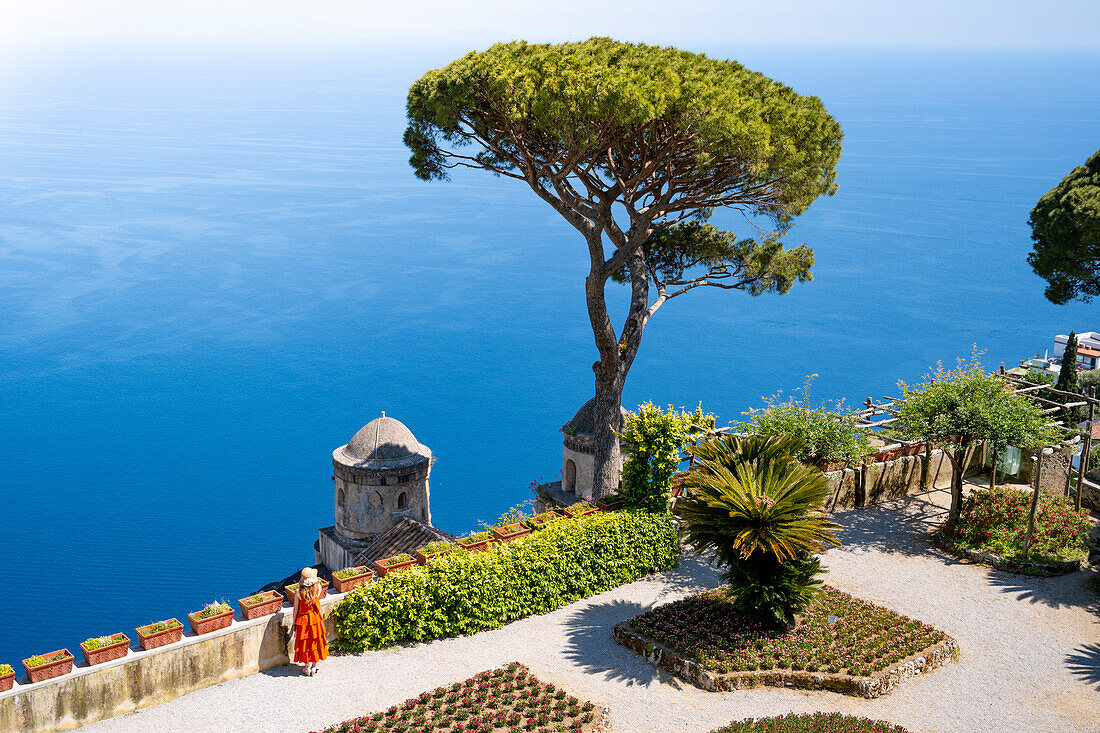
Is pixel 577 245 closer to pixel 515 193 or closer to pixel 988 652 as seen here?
pixel 515 193

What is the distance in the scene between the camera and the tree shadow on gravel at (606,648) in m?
13.4

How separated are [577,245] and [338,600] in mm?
131476

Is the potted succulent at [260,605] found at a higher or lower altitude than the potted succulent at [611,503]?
lower

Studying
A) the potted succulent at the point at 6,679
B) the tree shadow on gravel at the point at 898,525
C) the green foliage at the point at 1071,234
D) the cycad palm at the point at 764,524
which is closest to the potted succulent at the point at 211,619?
the potted succulent at the point at 6,679

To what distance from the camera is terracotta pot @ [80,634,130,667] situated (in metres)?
12.3

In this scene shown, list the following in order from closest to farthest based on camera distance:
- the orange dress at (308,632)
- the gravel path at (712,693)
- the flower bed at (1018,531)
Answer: the gravel path at (712,693) < the orange dress at (308,632) < the flower bed at (1018,531)

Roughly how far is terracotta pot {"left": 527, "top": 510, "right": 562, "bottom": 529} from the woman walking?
3984 millimetres

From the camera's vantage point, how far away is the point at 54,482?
7112 cm

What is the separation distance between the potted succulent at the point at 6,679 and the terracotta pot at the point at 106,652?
81 cm

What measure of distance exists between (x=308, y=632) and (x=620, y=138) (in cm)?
1193

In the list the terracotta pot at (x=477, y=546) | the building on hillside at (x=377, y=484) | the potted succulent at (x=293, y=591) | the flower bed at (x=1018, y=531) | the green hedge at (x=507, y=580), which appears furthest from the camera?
the building on hillside at (x=377, y=484)

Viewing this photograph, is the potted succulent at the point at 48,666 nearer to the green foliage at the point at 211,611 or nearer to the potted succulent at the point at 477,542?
the green foliage at the point at 211,611

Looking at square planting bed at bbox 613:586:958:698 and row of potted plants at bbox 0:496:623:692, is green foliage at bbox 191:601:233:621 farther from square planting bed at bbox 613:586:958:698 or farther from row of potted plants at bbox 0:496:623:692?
square planting bed at bbox 613:586:958:698

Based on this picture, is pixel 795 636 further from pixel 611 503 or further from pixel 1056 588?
pixel 1056 588
